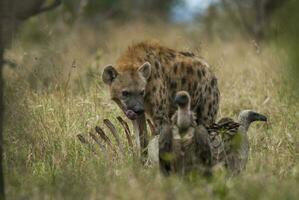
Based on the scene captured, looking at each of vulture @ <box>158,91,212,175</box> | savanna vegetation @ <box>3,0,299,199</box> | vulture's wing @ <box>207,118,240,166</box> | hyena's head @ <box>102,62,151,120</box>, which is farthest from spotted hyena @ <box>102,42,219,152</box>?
vulture @ <box>158,91,212,175</box>

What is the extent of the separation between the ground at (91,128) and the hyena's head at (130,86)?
46cm

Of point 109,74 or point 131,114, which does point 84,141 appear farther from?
point 109,74

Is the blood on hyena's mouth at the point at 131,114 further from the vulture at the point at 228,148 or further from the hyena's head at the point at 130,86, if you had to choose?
the vulture at the point at 228,148

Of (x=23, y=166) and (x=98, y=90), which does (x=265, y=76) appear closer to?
(x=98, y=90)

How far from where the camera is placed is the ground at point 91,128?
616 cm

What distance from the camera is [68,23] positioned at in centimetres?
1627

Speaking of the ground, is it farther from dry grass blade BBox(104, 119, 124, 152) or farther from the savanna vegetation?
dry grass blade BBox(104, 119, 124, 152)

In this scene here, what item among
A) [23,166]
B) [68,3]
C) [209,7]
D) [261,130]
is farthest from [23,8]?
[209,7]

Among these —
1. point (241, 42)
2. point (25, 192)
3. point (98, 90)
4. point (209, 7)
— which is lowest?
point (25, 192)

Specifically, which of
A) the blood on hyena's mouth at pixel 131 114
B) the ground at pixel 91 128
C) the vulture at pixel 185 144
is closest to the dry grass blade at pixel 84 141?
the ground at pixel 91 128

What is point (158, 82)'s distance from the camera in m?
8.46

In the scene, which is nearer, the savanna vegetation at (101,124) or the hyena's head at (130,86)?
the savanna vegetation at (101,124)

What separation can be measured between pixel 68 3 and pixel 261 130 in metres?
8.49

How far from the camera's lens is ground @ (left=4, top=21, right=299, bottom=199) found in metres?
6.16
